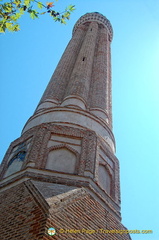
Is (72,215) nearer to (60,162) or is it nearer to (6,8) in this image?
(60,162)

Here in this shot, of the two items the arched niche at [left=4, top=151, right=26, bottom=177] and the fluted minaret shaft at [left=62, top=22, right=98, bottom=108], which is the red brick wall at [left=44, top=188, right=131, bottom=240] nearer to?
the arched niche at [left=4, top=151, right=26, bottom=177]

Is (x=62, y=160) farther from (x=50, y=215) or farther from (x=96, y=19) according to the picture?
(x=96, y=19)

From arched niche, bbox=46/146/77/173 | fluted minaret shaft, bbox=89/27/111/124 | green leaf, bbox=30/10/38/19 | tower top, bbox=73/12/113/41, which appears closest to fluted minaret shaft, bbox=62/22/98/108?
fluted minaret shaft, bbox=89/27/111/124

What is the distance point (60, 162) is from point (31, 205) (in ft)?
6.77

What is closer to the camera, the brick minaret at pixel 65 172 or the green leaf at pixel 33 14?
the green leaf at pixel 33 14

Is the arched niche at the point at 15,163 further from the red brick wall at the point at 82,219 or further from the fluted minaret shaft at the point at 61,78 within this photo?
the fluted minaret shaft at the point at 61,78

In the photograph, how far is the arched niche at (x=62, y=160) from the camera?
7215 millimetres

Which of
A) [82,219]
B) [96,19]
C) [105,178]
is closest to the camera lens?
[82,219]

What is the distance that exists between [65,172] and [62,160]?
0.48 metres

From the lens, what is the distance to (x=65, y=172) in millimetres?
7055

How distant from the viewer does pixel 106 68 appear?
44.8 feet

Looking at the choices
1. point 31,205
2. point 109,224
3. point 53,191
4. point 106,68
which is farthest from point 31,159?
point 106,68

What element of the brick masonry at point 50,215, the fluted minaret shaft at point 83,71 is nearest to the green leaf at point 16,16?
the brick masonry at point 50,215

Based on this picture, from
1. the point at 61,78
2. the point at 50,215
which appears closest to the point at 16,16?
the point at 50,215
